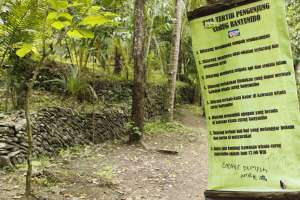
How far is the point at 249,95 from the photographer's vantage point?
2.28 meters

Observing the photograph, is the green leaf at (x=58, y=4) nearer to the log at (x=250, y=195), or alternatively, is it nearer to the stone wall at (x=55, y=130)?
the log at (x=250, y=195)

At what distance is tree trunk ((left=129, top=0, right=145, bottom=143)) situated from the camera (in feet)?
28.7

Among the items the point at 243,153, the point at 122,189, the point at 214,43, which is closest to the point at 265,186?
the point at 243,153

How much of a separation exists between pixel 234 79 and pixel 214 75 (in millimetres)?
143

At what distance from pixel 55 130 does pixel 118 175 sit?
1.94 m

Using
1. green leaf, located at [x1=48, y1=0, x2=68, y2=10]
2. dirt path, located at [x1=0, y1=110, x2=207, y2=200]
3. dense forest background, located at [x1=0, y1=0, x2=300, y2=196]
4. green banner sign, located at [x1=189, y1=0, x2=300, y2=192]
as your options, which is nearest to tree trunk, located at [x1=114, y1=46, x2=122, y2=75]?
dense forest background, located at [x1=0, y1=0, x2=300, y2=196]

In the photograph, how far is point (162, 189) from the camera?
6.38m

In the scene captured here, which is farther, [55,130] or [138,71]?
[138,71]

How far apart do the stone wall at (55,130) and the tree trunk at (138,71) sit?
0.89 meters

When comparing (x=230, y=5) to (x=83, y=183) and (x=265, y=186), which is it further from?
(x=83, y=183)

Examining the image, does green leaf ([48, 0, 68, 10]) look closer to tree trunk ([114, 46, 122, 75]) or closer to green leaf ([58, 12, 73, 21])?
green leaf ([58, 12, 73, 21])

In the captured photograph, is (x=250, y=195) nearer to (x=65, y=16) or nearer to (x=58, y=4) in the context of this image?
(x=65, y=16)

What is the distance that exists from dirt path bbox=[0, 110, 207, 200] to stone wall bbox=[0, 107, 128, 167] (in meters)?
0.30

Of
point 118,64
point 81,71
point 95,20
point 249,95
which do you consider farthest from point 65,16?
point 118,64
